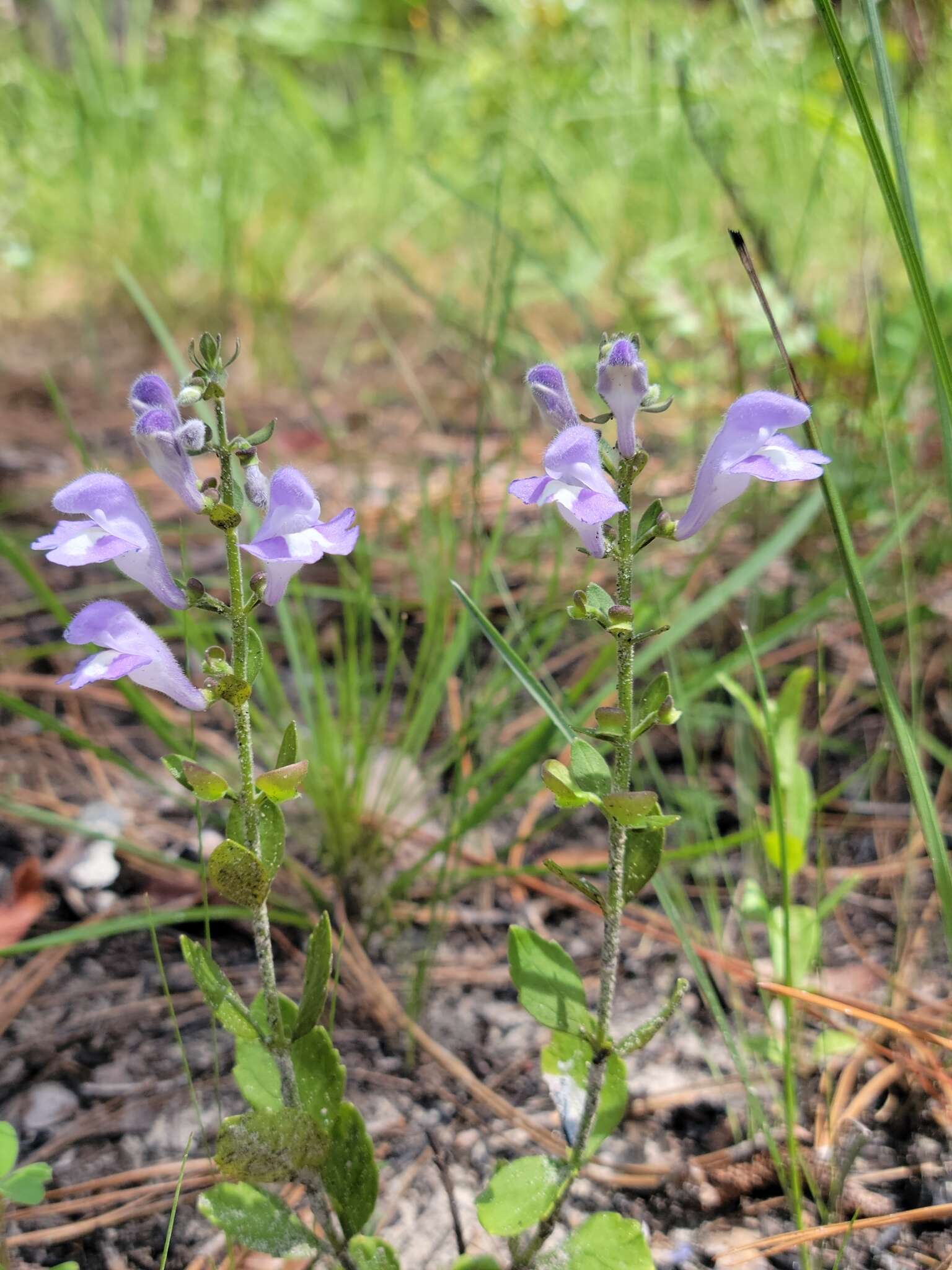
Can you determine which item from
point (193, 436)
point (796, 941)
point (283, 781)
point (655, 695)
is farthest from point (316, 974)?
point (796, 941)

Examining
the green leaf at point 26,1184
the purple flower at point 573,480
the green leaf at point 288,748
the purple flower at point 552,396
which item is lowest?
the green leaf at point 26,1184

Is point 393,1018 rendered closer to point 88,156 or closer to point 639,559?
point 639,559

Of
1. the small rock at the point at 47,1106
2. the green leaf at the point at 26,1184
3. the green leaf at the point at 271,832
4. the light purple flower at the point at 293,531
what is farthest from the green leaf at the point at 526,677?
the small rock at the point at 47,1106

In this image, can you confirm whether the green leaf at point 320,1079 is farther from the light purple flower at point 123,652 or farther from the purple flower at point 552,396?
the purple flower at point 552,396

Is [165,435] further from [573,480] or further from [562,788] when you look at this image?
[562,788]

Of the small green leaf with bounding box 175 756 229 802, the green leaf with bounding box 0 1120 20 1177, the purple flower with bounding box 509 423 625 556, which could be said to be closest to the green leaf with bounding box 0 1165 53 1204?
the green leaf with bounding box 0 1120 20 1177

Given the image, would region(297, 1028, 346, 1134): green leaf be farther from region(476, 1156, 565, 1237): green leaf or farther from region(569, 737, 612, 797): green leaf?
region(569, 737, 612, 797): green leaf
